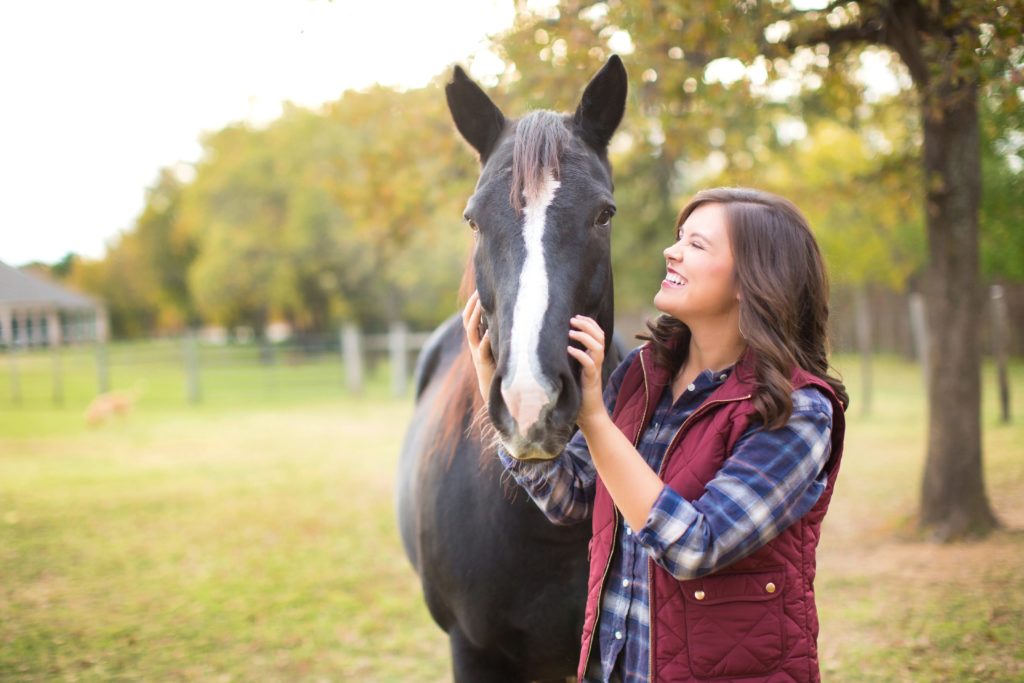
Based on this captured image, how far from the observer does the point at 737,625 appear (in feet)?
4.77

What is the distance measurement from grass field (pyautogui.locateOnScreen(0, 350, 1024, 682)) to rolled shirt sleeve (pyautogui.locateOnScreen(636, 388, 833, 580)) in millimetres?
2797

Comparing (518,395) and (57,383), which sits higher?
(518,395)

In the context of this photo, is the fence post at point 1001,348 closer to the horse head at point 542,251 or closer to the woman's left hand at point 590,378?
the horse head at point 542,251

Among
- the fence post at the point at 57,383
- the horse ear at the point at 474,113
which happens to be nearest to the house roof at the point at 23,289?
the horse ear at the point at 474,113

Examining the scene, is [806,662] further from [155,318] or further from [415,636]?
[155,318]

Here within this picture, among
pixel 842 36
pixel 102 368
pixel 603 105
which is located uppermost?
pixel 842 36

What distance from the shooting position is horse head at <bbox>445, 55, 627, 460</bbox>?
1.44m

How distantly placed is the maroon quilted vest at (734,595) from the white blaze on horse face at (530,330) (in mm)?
357

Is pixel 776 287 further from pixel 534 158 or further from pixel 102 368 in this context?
pixel 102 368

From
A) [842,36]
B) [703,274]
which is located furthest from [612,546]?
[842,36]

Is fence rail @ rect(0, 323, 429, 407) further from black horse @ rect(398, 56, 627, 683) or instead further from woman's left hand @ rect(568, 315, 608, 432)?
woman's left hand @ rect(568, 315, 608, 432)

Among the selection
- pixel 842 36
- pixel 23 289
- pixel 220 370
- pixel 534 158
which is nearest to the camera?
pixel 534 158

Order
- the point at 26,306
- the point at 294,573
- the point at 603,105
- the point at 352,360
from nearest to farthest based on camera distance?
the point at 603,105 < the point at 26,306 < the point at 294,573 < the point at 352,360

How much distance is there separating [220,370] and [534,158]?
19.5 metres
